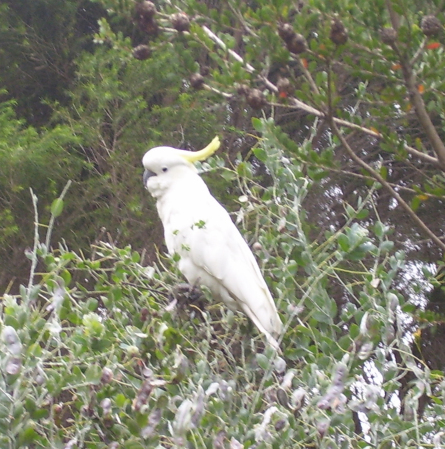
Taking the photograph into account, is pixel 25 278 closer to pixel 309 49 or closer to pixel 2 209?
pixel 2 209

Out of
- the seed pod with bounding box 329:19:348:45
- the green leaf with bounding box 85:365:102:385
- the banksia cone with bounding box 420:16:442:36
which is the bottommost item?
the green leaf with bounding box 85:365:102:385

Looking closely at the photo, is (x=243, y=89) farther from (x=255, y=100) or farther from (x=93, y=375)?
(x=93, y=375)

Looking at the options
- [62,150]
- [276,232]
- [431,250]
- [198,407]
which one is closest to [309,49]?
[276,232]

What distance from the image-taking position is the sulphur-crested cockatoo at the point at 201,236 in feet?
5.83

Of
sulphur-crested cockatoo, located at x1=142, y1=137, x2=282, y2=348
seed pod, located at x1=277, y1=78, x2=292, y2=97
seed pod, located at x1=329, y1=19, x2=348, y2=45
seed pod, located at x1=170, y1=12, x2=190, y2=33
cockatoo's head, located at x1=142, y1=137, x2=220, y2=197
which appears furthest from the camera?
cockatoo's head, located at x1=142, y1=137, x2=220, y2=197

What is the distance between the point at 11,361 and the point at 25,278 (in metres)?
2.71

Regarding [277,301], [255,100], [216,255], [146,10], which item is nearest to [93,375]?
[277,301]

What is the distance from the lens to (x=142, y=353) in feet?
3.91

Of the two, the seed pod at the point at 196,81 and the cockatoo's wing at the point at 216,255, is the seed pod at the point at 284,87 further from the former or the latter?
the cockatoo's wing at the point at 216,255

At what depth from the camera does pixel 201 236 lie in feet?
6.05

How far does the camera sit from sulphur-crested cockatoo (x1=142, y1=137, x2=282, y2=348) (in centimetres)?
178

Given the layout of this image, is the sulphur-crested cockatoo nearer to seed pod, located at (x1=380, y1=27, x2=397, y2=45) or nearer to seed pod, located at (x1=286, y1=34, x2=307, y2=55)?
seed pod, located at (x1=286, y1=34, x2=307, y2=55)

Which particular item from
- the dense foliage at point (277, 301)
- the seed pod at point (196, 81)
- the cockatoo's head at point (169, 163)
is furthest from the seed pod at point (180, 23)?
the cockatoo's head at point (169, 163)

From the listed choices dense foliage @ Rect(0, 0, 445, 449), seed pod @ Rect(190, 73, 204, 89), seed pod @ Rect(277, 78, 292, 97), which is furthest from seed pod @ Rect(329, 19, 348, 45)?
seed pod @ Rect(190, 73, 204, 89)
